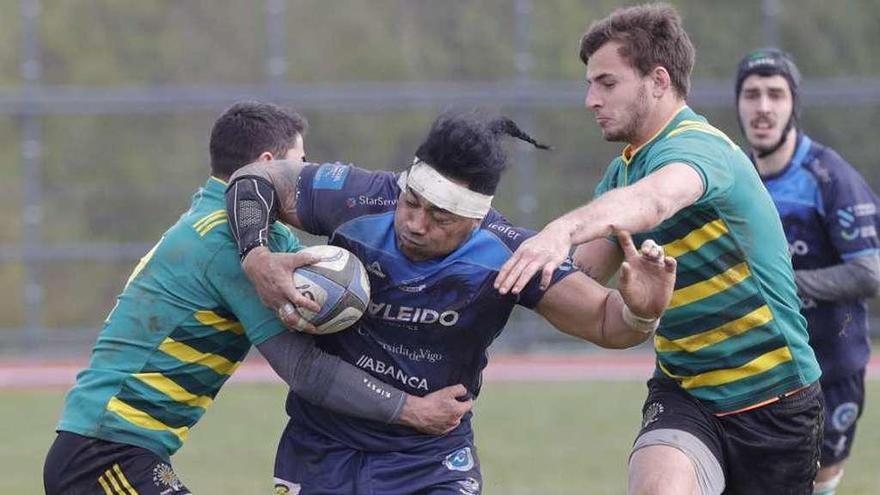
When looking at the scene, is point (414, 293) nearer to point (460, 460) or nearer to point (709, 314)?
point (460, 460)

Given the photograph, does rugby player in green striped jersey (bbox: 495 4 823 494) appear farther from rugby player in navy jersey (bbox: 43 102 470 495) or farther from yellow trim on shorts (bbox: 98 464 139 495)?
yellow trim on shorts (bbox: 98 464 139 495)

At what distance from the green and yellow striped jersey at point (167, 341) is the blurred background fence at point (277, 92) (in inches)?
438

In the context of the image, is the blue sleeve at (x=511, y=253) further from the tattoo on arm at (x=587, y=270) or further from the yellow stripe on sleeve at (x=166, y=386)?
the yellow stripe on sleeve at (x=166, y=386)

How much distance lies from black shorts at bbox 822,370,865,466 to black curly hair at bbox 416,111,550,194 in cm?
278

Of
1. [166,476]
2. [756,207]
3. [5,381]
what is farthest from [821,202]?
[5,381]

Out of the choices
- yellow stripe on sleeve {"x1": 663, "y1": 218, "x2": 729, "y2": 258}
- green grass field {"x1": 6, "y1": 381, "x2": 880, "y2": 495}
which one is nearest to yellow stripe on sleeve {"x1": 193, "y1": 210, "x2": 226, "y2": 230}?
yellow stripe on sleeve {"x1": 663, "y1": 218, "x2": 729, "y2": 258}

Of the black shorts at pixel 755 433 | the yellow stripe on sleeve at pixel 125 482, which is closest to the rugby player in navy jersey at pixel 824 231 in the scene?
the black shorts at pixel 755 433

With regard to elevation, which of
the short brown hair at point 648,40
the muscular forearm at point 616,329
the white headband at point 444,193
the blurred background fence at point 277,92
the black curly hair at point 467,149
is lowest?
the blurred background fence at point 277,92

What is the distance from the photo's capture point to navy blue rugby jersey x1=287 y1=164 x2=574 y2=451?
15.6 ft

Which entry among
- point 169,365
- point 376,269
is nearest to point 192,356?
point 169,365

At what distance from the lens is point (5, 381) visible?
14492mm

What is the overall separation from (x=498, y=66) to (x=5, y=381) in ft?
19.5

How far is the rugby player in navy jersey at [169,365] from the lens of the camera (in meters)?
4.80

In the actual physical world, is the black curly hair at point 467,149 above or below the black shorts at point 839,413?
above
